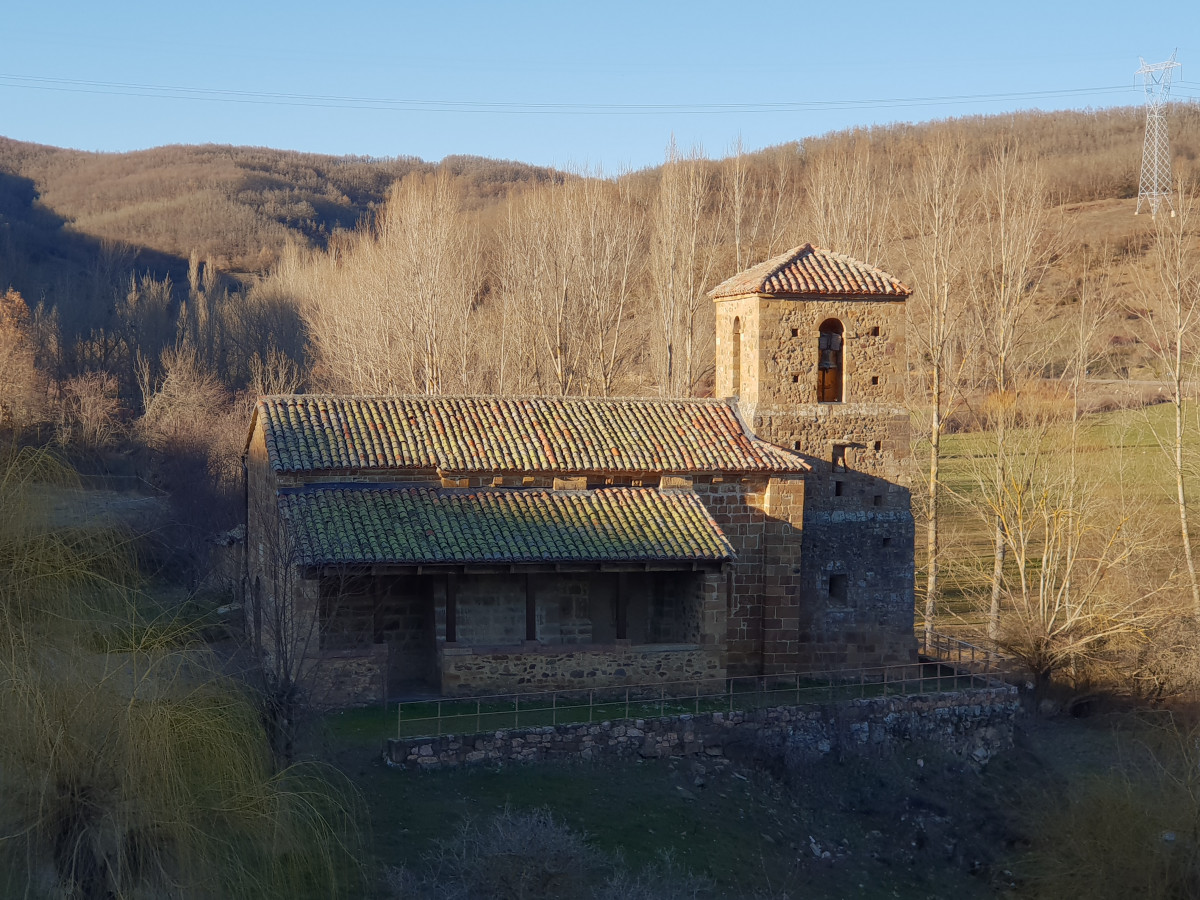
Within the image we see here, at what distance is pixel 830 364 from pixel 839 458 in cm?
164

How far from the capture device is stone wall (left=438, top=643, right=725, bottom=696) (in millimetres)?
16516

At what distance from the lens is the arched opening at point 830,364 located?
20.0 metres

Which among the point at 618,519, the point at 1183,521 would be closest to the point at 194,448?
the point at 618,519

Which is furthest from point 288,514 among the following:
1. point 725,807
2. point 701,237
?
point 701,237

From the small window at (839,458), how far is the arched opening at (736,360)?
1.91 metres

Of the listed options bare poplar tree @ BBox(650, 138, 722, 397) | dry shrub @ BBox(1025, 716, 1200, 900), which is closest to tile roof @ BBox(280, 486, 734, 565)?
dry shrub @ BBox(1025, 716, 1200, 900)

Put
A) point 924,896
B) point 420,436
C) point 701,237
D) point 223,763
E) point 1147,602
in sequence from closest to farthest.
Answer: point 223,763 → point 924,896 → point 420,436 → point 1147,602 → point 701,237

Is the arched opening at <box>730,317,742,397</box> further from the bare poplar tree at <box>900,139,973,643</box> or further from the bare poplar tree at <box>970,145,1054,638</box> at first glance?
the bare poplar tree at <box>900,139,973,643</box>

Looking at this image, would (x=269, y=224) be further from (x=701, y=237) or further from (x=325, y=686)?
(x=325, y=686)

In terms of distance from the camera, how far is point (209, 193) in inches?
3391

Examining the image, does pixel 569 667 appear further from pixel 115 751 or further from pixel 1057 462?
pixel 1057 462

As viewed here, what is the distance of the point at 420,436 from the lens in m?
18.2

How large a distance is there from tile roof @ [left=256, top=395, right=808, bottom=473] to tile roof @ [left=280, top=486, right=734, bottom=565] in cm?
45

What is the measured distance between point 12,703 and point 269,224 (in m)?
76.4
